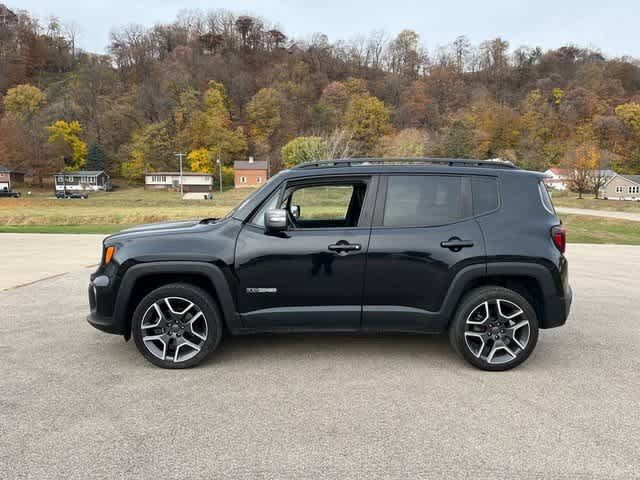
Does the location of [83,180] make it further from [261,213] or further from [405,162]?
[405,162]

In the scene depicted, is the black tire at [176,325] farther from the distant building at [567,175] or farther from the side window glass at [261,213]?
the distant building at [567,175]

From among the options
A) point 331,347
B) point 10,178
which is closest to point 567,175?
point 331,347

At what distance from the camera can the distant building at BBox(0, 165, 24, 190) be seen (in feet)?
236

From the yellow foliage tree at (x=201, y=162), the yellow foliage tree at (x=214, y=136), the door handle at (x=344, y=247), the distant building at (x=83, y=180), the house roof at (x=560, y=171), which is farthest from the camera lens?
the yellow foliage tree at (x=214, y=136)

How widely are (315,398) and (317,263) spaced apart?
44.0 inches

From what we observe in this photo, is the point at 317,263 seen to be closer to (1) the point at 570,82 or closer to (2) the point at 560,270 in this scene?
(2) the point at 560,270

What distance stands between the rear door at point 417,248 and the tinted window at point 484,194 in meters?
0.06

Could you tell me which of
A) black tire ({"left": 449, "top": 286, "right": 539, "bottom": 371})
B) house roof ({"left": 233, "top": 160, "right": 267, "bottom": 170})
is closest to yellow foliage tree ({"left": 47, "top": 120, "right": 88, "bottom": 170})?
house roof ({"left": 233, "top": 160, "right": 267, "bottom": 170})

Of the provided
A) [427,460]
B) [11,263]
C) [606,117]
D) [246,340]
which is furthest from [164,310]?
[606,117]

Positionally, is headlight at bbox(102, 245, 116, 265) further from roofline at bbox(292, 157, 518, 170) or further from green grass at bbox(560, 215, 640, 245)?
green grass at bbox(560, 215, 640, 245)

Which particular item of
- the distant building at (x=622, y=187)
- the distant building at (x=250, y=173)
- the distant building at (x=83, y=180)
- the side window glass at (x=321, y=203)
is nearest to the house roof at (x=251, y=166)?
the distant building at (x=250, y=173)

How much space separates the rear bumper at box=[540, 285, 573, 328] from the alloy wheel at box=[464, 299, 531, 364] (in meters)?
0.23

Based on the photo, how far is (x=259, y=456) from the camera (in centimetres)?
271

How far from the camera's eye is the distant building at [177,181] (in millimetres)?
77875
